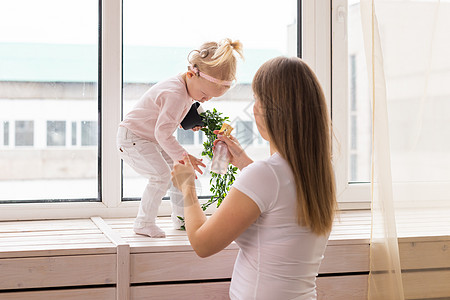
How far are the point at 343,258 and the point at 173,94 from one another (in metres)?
0.68

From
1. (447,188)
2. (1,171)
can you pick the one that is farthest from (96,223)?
(447,188)

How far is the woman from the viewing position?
3.63 feet

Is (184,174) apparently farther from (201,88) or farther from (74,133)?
(74,133)

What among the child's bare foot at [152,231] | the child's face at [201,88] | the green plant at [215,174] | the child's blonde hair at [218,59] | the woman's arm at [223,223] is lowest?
the child's bare foot at [152,231]

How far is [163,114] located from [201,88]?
0.13m

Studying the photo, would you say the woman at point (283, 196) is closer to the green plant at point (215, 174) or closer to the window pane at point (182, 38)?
the green plant at point (215, 174)

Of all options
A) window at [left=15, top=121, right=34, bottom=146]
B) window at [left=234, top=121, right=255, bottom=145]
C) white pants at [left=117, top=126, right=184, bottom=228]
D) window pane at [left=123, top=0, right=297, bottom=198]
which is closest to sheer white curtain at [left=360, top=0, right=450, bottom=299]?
window at [left=234, top=121, right=255, bottom=145]

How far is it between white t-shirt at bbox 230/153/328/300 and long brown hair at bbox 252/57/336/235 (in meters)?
0.02

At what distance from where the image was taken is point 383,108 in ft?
5.18

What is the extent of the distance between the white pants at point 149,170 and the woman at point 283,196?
50cm

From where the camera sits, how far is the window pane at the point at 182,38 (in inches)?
79.4

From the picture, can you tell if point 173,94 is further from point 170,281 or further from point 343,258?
point 343,258

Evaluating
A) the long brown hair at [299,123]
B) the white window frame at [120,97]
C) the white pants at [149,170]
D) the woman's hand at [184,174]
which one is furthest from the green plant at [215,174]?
the long brown hair at [299,123]

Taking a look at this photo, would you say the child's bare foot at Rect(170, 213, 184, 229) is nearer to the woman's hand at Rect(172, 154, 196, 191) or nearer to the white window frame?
the white window frame
